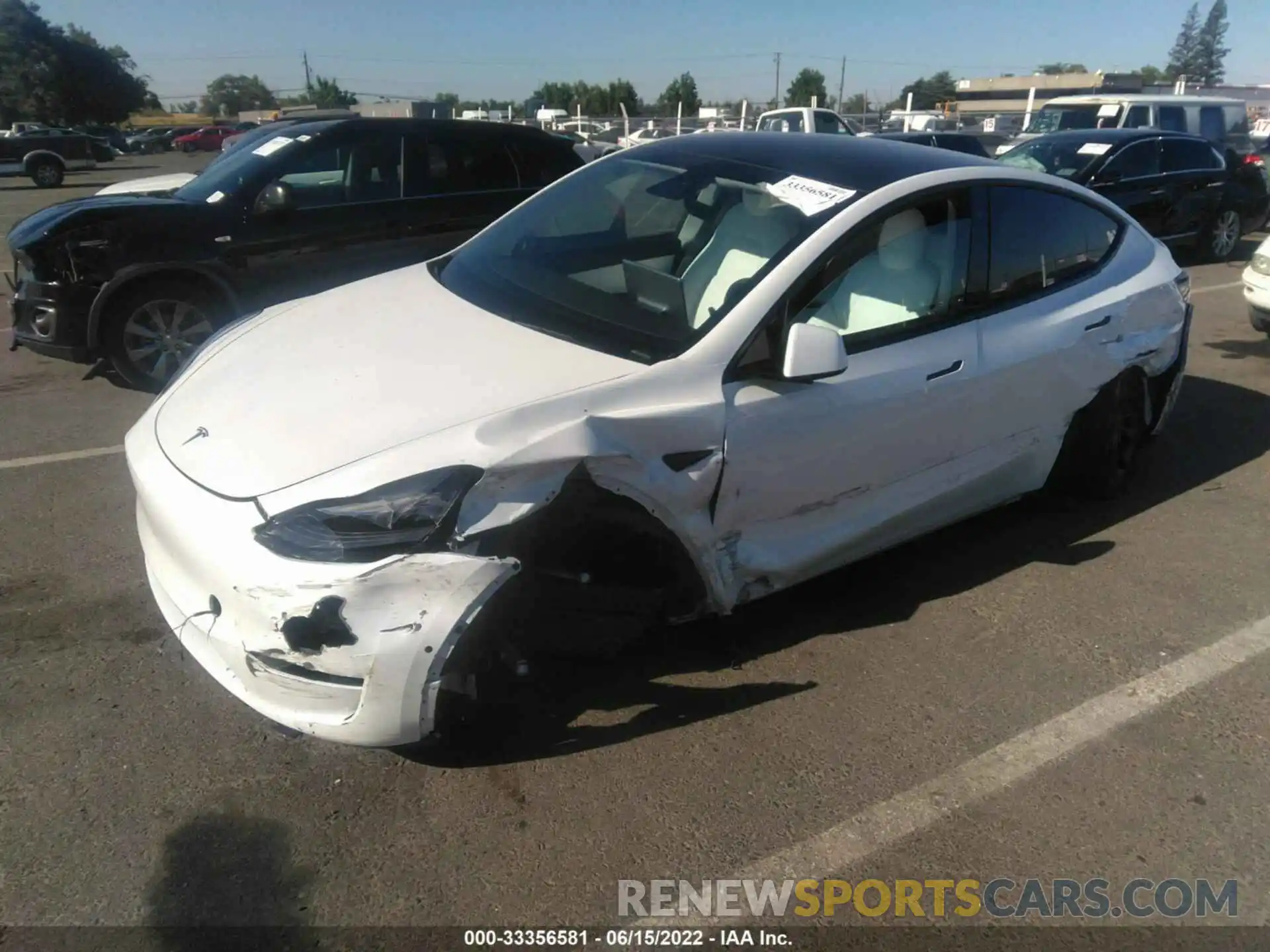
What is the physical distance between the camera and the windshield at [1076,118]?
15.5 metres

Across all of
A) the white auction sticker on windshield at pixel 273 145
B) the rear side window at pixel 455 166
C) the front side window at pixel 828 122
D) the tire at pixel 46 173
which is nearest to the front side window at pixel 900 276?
the rear side window at pixel 455 166

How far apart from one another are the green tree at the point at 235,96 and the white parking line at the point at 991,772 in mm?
119999

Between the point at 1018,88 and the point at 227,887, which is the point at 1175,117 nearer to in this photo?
the point at 227,887

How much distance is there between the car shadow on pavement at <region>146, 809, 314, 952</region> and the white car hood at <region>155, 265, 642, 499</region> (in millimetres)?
881

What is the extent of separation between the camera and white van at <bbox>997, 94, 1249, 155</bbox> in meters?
15.1

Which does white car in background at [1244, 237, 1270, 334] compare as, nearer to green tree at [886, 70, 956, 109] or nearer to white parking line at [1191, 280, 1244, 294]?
white parking line at [1191, 280, 1244, 294]

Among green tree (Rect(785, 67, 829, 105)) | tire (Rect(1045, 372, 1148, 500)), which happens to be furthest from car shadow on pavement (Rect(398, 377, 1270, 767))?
green tree (Rect(785, 67, 829, 105))

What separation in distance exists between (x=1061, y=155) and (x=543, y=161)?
6995 millimetres

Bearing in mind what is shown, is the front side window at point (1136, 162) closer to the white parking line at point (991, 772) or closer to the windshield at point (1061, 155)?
the windshield at point (1061, 155)

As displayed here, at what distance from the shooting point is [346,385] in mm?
2783

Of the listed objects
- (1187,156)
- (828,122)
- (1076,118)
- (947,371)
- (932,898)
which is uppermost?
(1076,118)

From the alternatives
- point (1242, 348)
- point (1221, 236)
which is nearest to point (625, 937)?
point (1242, 348)

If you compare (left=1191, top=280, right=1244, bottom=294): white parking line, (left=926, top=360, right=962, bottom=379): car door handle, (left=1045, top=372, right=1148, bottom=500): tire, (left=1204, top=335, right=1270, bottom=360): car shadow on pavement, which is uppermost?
(left=926, top=360, right=962, bottom=379): car door handle

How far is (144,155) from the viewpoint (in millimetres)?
47719
